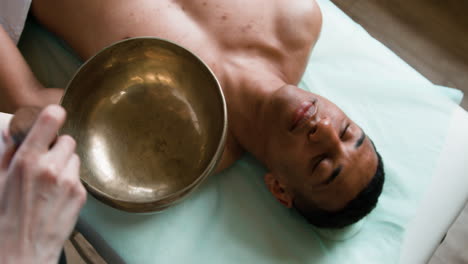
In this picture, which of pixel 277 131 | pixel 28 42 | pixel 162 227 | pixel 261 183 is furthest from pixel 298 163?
pixel 28 42

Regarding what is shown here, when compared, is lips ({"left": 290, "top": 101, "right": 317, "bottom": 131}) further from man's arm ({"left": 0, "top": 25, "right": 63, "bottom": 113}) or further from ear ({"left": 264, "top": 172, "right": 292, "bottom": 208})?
man's arm ({"left": 0, "top": 25, "right": 63, "bottom": 113})

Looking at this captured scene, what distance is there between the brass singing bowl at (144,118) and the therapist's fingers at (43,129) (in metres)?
0.31

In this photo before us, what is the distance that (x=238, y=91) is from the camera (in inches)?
39.5

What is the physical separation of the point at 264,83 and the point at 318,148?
22cm

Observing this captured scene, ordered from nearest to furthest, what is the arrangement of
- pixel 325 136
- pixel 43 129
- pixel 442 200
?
pixel 43 129 → pixel 325 136 → pixel 442 200

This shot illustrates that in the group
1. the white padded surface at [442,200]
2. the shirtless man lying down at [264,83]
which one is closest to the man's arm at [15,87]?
the shirtless man lying down at [264,83]

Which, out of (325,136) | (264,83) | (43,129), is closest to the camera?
(43,129)

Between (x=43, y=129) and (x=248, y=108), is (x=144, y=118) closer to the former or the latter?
(x=248, y=108)

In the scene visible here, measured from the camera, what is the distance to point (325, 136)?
33.5 inches

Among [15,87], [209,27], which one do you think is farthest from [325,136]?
[15,87]

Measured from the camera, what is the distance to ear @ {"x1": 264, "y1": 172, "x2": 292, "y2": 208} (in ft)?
3.23

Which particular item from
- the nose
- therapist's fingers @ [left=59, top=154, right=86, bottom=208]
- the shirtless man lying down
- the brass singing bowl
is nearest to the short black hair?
the shirtless man lying down

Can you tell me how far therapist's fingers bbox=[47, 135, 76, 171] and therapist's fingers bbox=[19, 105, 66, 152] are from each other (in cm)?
1

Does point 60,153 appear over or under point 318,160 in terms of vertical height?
over
